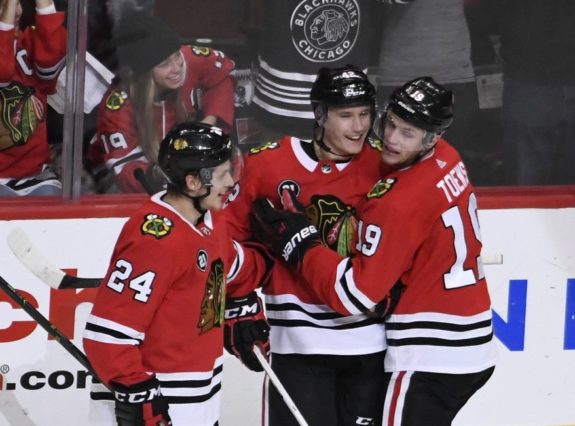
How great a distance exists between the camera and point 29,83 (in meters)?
3.86

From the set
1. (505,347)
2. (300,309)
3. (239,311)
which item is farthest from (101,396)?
(505,347)

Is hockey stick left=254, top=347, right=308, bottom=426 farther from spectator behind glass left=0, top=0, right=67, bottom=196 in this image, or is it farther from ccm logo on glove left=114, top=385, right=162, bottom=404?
spectator behind glass left=0, top=0, right=67, bottom=196

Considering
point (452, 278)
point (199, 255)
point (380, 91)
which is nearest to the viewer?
point (199, 255)

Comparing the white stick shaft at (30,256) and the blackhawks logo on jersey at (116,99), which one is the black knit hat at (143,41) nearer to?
the blackhawks logo on jersey at (116,99)

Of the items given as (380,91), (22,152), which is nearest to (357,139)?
(380,91)

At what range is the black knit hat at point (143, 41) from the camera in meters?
3.82

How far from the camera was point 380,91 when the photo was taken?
4.00 meters

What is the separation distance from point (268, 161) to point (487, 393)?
1311 millimetres

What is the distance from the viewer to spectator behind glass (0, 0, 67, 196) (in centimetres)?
378

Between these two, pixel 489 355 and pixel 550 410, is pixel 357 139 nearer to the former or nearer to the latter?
pixel 489 355

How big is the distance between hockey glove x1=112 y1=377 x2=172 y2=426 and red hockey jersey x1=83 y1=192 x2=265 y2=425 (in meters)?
0.02

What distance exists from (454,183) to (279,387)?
2.07 feet

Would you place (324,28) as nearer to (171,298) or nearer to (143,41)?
(143,41)

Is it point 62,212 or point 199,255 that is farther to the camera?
point 62,212
